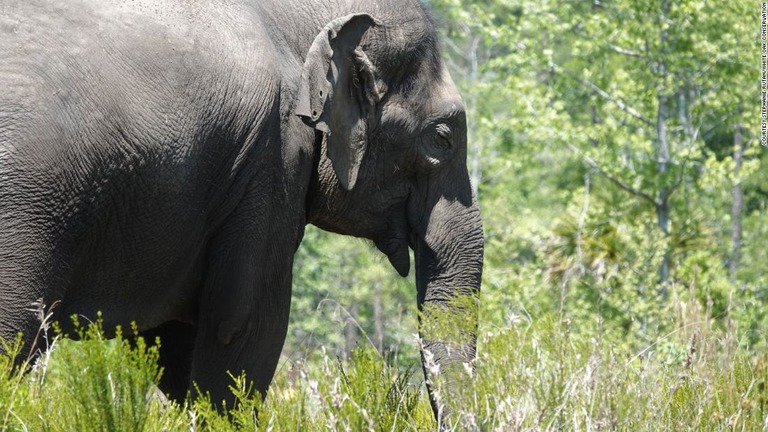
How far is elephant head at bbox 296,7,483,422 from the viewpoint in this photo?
5.98 m

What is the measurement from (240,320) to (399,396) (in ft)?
2.60

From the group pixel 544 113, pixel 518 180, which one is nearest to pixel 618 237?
pixel 544 113

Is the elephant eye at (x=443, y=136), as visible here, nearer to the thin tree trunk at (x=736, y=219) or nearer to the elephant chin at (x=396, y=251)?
the elephant chin at (x=396, y=251)

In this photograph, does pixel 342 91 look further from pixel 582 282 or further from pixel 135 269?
pixel 582 282

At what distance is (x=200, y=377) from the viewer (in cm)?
578

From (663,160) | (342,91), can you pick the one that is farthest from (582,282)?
(342,91)

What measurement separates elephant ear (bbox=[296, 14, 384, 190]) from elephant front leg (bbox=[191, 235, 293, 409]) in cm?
56

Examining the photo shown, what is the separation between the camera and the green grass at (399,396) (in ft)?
14.3

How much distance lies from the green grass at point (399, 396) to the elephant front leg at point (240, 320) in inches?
8.2

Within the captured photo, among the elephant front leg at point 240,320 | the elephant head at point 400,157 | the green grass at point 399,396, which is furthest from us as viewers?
the elephant head at point 400,157

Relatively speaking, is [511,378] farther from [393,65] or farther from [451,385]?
[393,65]

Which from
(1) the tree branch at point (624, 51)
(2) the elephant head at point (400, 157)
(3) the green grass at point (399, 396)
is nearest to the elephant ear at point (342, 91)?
(2) the elephant head at point (400, 157)

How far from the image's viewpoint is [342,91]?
5984 millimetres

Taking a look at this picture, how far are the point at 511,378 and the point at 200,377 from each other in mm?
1554
